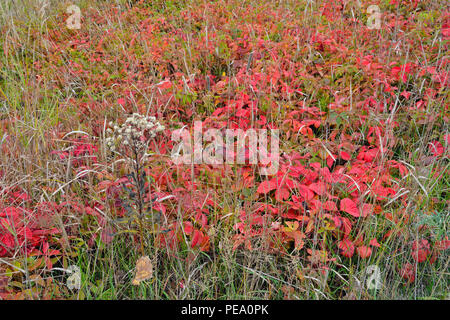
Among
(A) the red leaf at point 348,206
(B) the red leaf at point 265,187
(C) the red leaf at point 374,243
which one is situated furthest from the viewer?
(B) the red leaf at point 265,187

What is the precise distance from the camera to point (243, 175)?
90.7 inches

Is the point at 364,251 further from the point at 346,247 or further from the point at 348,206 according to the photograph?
the point at 348,206

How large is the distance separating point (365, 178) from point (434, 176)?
50 centimetres

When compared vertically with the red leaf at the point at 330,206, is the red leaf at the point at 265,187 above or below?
above

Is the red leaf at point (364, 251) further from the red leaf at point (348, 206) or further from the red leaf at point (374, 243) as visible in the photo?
the red leaf at point (348, 206)

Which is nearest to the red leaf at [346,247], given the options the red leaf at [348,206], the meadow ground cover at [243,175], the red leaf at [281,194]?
the meadow ground cover at [243,175]

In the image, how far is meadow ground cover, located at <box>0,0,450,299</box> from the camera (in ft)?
6.20

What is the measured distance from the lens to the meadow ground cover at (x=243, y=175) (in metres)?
1.89

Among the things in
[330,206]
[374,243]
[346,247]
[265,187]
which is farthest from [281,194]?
[374,243]

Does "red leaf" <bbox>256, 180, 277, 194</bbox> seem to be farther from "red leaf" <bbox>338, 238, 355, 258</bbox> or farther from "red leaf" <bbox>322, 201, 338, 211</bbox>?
"red leaf" <bbox>338, 238, 355, 258</bbox>

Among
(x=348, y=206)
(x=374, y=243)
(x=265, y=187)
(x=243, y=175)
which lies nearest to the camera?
(x=374, y=243)

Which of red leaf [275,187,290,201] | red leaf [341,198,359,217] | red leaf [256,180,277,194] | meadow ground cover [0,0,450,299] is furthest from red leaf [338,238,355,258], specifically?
red leaf [256,180,277,194]

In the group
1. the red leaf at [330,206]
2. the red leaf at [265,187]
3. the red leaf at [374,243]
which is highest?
A: the red leaf at [265,187]

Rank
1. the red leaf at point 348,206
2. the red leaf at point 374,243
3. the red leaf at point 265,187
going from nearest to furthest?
the red leaf at point 374,243 → the red leaf at point 348,206 → the red leaf at point 265,187
